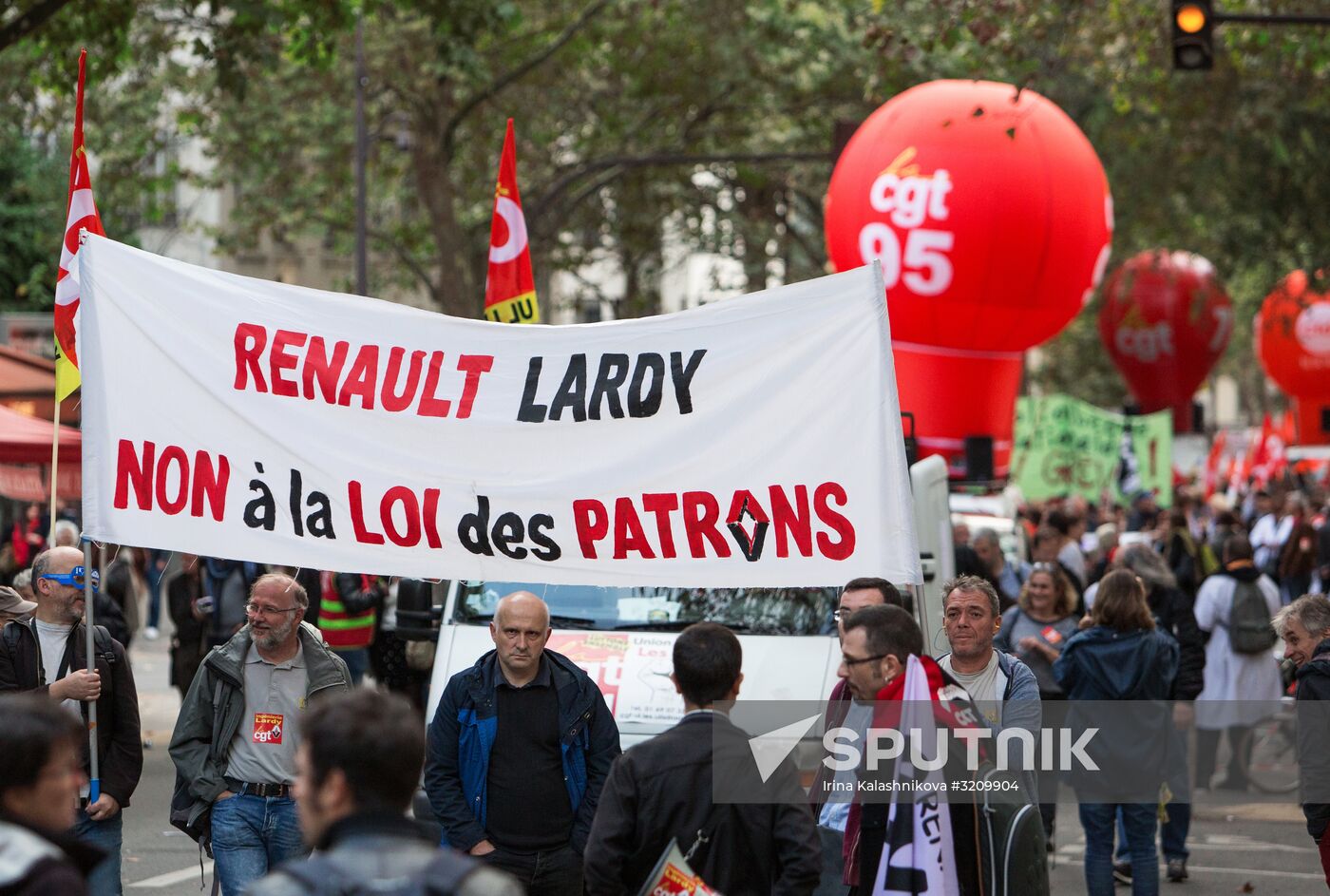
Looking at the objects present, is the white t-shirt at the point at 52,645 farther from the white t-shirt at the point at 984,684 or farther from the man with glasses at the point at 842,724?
the white t-shirt at the point at 984,684

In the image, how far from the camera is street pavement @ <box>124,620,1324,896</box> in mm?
9898

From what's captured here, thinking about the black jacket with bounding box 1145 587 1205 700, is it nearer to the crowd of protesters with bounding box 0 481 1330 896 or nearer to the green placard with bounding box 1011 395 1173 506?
the crowd of protesters with bounding box 0 481 1330 896

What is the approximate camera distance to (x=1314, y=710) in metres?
6.91

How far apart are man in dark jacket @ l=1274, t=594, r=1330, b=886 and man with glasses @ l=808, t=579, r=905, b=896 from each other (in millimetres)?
1696

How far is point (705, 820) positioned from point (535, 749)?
1.36m

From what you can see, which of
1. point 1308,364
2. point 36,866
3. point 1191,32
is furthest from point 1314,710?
point 1308,364

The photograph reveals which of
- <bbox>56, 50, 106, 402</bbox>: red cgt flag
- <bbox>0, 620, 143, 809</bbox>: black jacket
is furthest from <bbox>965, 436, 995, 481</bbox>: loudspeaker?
<bbox>0, 620, 143, 809</bbox>: black jacket

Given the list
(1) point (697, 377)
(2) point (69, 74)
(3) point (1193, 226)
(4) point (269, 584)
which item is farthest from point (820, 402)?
(3) point (1193, 226)

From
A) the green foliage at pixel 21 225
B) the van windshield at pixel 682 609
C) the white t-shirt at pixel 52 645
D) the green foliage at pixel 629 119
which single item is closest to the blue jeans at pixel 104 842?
the white t-shirt at pixel 52 645

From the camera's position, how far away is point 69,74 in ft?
50.9

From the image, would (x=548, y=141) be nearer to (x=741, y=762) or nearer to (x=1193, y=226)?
(x=1193, y=226)

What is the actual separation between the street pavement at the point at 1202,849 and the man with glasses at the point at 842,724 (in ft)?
12.3

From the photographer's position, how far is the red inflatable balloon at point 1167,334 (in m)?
33.1

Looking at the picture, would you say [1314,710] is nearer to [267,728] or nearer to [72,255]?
[267,728]
